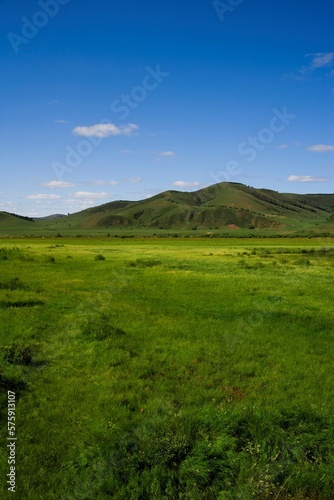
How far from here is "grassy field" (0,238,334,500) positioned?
7027 millimetres

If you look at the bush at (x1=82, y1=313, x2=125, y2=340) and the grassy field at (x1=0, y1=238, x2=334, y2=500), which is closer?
the grassy field at (x1=0, y1=238, x2=334, y2=500)

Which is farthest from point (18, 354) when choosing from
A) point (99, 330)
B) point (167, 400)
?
point (167, 400)

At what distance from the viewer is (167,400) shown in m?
10.0

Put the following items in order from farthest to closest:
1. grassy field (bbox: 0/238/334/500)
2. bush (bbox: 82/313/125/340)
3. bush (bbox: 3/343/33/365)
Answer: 1. bush (bbox: 82/313/125/340)
2. bush (bbox: 3/343/33/365)
3. grassy field (bbox: 0/238/334/500)

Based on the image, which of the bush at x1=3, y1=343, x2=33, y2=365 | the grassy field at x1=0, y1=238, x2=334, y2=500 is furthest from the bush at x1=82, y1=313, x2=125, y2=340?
the bush at x1=3, y1=343, x2=33, y2=365

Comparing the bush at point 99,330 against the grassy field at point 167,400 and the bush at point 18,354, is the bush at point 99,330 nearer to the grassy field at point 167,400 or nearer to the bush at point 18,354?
the grassy field at point 167,400

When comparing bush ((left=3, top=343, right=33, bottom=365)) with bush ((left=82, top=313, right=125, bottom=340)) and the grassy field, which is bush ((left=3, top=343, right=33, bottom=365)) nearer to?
the grassy field

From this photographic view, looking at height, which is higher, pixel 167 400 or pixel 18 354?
pixel 18 354

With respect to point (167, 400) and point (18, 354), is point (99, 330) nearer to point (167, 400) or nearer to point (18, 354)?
point (18, 354)

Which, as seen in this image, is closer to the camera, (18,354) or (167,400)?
(167,400)

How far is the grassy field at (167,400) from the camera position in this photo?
703cm

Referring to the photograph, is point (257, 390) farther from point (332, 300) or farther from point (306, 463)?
point (332, 300)

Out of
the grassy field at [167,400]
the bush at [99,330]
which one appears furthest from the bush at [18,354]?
the bush at [99,330]

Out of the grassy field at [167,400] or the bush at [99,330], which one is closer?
the grassy field at [167,400]
